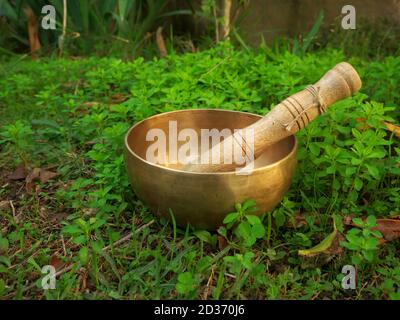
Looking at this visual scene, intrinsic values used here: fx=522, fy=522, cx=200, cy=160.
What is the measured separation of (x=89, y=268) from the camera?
5.61ft

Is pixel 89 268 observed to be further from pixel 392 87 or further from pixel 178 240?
pixel 392 87

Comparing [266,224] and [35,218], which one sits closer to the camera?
[266,224]

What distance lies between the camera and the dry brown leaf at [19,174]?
7.41 feet

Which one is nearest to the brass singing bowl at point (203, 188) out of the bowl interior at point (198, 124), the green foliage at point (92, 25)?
the bowl interior at point (198, 124)

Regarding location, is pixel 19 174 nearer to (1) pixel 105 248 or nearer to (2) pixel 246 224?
(1) pixel 105 248

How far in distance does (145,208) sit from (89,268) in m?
0.36

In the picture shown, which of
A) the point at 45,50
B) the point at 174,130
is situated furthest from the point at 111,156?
the point at 45,50

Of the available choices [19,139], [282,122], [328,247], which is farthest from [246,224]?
[19,139]

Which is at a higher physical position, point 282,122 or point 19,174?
point 282,122

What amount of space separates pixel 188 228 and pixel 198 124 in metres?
0.56

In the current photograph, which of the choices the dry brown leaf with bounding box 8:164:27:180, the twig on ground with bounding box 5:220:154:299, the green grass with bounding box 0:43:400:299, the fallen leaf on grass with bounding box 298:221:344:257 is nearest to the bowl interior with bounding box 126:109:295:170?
the green grass with bounding box 0:43:400:299

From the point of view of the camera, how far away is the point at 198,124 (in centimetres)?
217
